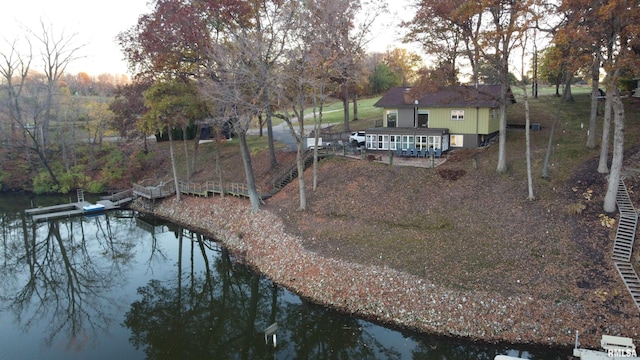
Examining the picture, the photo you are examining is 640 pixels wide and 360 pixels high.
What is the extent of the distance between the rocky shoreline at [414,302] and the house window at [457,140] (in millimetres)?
15107

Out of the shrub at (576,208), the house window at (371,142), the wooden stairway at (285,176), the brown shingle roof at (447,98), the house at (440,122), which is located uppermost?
the brown shingle roof at (447,98)

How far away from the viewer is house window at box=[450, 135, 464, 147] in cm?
3176

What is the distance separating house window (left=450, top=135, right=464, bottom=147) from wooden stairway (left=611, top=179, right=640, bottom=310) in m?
12.0

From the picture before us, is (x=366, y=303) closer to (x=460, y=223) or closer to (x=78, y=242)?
(x=460, y=223)

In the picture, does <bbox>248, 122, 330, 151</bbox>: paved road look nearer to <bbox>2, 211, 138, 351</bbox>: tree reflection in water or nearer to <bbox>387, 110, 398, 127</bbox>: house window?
<bbox>387, 110, 398, 127</bbox>: house window

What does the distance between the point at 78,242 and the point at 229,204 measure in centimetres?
1025

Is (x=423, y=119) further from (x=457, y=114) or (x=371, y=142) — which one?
(x=371, y=142)

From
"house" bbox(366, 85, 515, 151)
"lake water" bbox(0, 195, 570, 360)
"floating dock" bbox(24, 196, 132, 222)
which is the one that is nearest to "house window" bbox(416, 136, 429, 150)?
"house" bbox(366, 85, 515, 151)

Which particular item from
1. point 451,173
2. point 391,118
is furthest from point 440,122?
point 451,173

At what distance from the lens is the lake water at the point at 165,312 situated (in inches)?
627

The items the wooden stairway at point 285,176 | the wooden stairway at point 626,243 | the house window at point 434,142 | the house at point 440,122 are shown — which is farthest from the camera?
the house window at point 434,142

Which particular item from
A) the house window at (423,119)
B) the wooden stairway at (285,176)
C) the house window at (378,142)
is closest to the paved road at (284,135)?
the wooden stairway at (285,176)

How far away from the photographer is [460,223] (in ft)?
70.8

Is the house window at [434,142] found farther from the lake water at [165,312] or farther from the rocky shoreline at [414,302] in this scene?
the lake water at [165,312]
